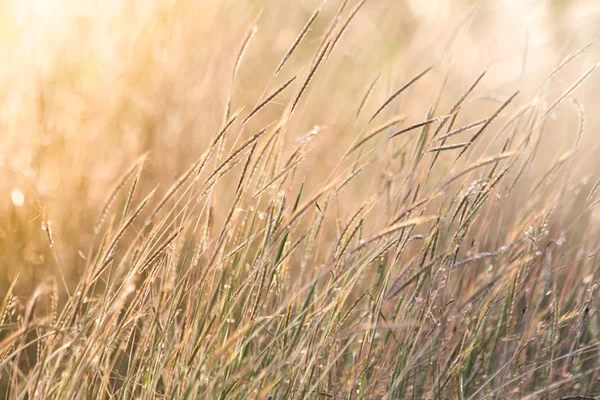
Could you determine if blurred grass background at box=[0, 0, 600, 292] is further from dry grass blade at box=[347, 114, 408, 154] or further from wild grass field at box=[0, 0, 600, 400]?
dry grass blade at box=[347, 114, 408, 154]

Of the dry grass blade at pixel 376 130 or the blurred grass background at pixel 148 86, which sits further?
the blurred grass background at pixel 148 86

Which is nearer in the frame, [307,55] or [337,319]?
[337,319]

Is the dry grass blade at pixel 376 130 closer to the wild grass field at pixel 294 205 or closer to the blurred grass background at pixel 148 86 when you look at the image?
the wild grass field at pixel 294 205

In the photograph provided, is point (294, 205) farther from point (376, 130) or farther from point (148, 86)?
point (148, 86)

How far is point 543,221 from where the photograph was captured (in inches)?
51.0

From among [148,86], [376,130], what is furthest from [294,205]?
[148,86]

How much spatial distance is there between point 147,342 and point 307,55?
8.33ft

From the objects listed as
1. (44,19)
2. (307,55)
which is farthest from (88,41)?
(307,55)

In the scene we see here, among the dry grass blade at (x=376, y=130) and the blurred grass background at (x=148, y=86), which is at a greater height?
the blurred grass background at (x=148, y=86)

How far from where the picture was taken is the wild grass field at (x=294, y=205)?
3.64ft

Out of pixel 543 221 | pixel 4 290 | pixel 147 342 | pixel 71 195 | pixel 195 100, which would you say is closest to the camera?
pixel 147 342

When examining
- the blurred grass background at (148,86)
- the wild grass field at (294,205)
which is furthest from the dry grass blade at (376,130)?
the blurred grass background at (148,86)

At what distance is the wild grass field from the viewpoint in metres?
1.11

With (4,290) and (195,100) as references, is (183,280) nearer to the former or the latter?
(4,290)
